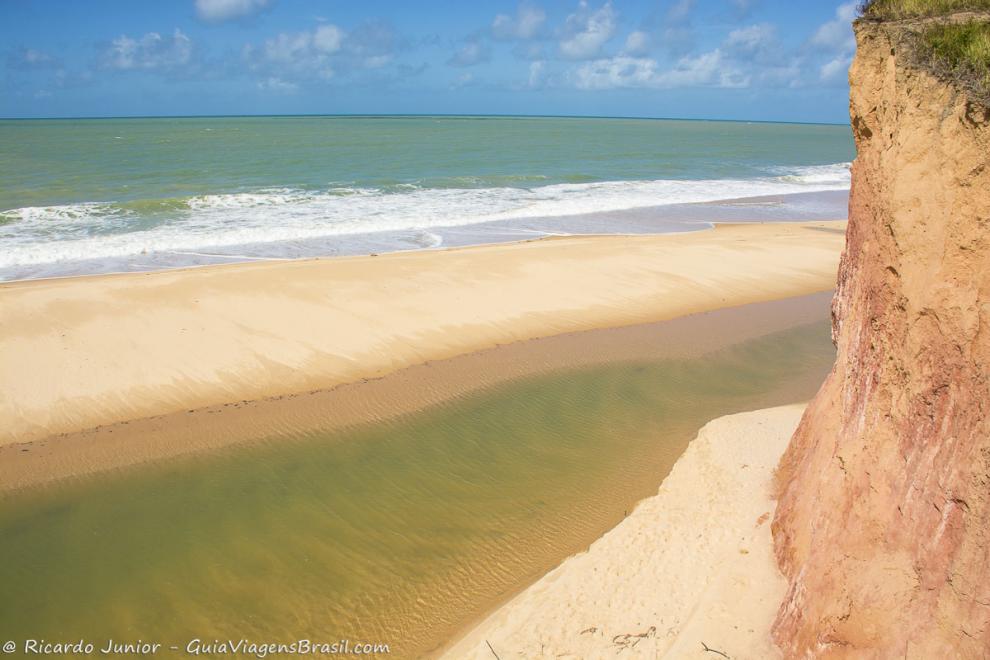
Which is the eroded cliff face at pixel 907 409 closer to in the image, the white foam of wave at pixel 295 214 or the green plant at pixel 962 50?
the green plant at pixel 962 50

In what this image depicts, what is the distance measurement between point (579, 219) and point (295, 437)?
17.9m

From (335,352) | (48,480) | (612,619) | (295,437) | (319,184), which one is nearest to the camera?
(612,619)

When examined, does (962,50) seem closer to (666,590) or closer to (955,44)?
(955,44)

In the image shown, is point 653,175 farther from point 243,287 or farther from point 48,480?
point 48,480

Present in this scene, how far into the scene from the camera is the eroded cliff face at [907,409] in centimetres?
372

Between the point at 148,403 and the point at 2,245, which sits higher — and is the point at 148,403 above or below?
below

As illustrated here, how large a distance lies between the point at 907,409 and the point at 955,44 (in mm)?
2360

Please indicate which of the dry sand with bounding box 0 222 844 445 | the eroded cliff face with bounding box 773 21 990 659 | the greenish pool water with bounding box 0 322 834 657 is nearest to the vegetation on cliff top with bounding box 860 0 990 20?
the eroded cliff face with bounding box 773 21 990 659

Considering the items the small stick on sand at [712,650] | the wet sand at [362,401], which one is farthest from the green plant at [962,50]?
the wet sand at [362,401]

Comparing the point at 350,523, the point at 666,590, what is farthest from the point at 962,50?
the point at 350,523

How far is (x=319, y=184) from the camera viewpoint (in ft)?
106

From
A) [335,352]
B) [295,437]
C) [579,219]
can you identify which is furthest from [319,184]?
[295,437]

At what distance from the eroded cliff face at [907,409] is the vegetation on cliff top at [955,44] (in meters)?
0.10

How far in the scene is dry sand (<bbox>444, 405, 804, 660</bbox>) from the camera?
504 cm
